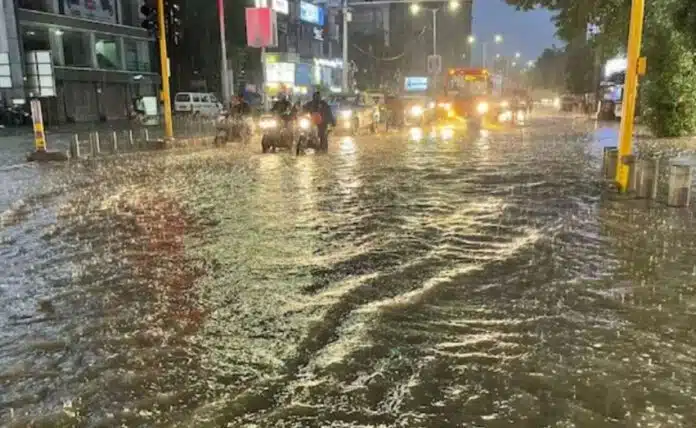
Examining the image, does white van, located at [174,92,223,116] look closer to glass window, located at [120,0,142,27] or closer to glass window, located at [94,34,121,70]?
glass window, located at [94,34,121,70]

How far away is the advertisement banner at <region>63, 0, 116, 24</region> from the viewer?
45534mm

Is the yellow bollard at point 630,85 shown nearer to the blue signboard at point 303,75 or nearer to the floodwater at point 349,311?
the floodwater at point 349,311

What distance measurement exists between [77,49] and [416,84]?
1090 inches

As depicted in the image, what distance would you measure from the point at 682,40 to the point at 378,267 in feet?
60.1

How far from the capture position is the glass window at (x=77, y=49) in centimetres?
4650

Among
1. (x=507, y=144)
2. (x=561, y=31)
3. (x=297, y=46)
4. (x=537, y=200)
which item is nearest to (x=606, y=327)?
(x=537, y=200)

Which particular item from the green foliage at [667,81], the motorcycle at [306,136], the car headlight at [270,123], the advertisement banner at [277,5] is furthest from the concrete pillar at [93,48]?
the green foliage at [667,81]

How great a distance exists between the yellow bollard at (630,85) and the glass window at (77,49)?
1714 inches

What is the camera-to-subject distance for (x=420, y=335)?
5.27m

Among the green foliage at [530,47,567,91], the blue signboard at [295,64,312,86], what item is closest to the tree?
the blue signboard at [295,64,312,86]

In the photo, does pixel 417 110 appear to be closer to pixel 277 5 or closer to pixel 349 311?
pixel 277 5

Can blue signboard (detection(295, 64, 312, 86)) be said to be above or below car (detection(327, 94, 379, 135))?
above

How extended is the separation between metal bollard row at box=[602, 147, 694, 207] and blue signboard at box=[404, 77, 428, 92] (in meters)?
42.9

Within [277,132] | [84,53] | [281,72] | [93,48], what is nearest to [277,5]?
[281,72]
